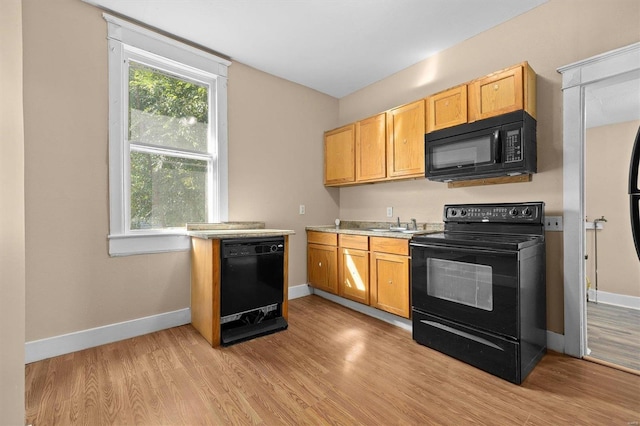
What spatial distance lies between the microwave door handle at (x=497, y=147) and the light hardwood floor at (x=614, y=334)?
1.67 metres

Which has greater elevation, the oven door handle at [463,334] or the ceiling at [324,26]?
the ceiling at [324,26]

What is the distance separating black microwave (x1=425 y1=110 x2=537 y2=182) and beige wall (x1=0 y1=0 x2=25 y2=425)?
270 cm

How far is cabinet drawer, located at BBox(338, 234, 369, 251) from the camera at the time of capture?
10.1 feet

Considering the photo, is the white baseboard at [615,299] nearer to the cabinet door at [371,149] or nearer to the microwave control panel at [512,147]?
the microwave control panel at [512,147]

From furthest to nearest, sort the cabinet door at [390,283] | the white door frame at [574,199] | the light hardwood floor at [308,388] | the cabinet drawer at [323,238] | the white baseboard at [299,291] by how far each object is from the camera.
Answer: the white baseboard at [299,291] → the cabinet drawer at [323,238] → the cabinet door at [390,283] → the white door frame at [574,199] → the light hardwood floor at [308,388]

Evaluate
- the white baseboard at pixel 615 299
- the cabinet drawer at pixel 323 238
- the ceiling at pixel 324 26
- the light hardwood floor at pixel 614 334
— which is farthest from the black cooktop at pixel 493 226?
the white baseboard at pixel 615 299

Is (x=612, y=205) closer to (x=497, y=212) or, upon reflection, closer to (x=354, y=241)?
(x=497, y=212)

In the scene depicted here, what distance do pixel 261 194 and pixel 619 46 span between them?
11.0 ft

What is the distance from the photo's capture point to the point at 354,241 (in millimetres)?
3195

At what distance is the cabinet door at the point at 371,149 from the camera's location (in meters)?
3.32

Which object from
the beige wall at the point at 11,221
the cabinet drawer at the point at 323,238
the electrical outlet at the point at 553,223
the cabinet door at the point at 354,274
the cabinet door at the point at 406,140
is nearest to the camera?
the beige wall at the point at 11,221

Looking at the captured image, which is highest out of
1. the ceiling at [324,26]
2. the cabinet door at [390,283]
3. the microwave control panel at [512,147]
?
the ceiling at [324,26]

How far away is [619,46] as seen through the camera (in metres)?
2.04

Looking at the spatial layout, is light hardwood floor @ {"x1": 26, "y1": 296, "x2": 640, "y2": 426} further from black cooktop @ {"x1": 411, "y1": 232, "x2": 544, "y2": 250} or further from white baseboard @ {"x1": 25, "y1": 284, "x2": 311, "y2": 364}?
black cooktop @ {"x1": 411, "y1": 232, "x2": 544, "y2": 250}
